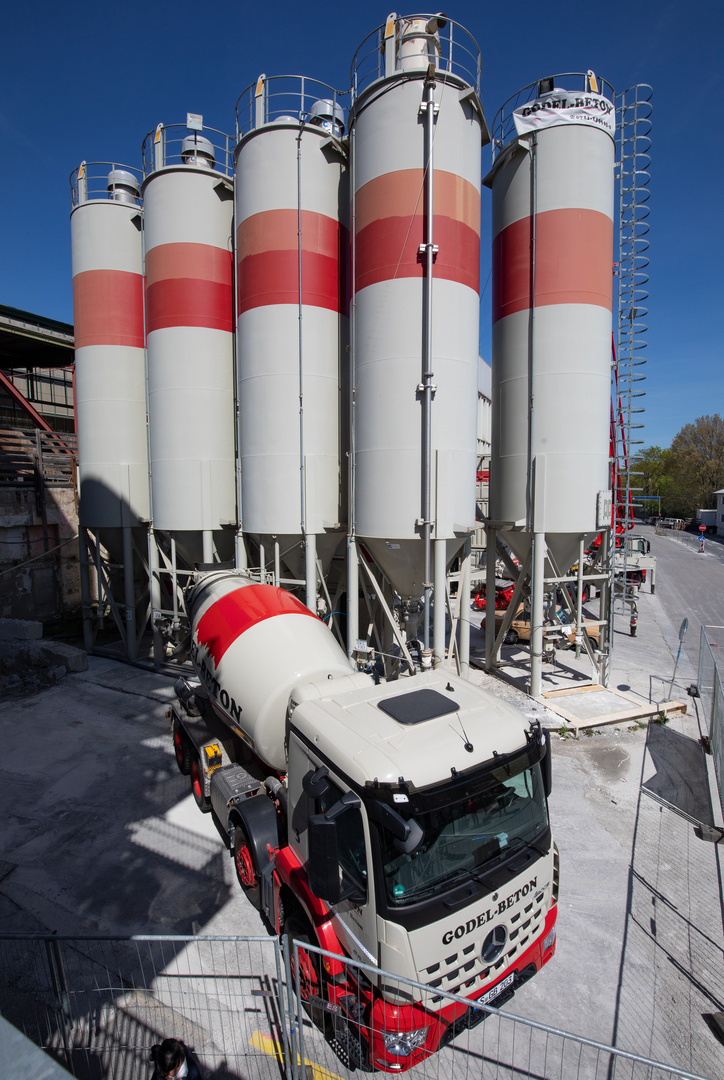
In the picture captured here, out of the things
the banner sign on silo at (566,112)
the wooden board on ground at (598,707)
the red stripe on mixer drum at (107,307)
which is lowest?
the wooden board on ground at (598,707)

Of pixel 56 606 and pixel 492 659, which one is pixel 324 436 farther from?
pixel 56 606

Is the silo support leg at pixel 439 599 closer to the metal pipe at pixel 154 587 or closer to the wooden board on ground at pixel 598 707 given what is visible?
the wooden board on ground at pixel 598 707

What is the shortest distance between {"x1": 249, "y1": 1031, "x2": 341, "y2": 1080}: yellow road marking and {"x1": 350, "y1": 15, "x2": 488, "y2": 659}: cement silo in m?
6.14

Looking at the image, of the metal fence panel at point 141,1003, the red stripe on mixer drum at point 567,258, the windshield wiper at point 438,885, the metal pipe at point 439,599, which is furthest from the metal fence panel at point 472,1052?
the red stripe on mixer drum at point 567,258

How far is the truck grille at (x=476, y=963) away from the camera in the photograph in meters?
3.73

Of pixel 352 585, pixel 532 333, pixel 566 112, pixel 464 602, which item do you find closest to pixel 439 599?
pixel 464 602

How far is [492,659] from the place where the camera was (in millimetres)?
13820

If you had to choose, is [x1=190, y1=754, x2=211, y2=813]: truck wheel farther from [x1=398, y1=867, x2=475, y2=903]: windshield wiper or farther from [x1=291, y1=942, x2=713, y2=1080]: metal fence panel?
[x1=398, y1=867, x2=475, y2=903]: windshield wiper

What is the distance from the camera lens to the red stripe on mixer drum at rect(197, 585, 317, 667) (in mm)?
7586

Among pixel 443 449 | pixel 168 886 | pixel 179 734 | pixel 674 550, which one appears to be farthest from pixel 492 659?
pixel 674 550

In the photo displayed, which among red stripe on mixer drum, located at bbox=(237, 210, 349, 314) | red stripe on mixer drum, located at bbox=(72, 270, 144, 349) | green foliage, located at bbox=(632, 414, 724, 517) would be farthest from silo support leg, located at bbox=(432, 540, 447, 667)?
green foliage, located at bbox=(632, 414, 724, 517)

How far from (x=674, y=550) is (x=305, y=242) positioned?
135ft

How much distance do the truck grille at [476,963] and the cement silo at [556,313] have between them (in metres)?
7.65

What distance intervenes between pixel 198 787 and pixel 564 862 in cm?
508
